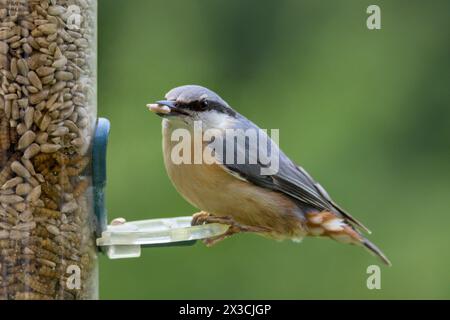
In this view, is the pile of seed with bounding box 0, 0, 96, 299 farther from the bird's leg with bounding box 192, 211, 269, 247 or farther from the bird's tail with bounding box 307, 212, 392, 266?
the bird's tail with bounding box 307, 212, 392, 266

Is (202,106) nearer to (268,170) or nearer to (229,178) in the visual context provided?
(229,178)

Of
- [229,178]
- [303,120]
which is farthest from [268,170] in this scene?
[303,120]

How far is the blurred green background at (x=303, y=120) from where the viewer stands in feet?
23.1

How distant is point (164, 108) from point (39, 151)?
641mm

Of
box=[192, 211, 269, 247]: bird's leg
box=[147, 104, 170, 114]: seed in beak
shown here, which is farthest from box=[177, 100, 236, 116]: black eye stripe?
box=[192, 211, 269, 247]: bird's leg

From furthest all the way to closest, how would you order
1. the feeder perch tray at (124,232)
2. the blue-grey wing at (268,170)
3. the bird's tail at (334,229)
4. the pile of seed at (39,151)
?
1. the bird's tail at (334,229)
2. the blue-grey wing at (268,170)
3. the feeder perch tray at (124,232)
4. the pile of seed at (39,151)

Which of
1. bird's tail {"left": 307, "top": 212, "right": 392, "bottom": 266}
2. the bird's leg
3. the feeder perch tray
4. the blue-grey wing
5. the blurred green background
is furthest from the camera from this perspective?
the blurred green background

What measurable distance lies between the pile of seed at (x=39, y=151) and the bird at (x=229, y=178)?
1.63 feet

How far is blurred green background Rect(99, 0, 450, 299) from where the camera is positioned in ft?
23.1

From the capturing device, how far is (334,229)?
16.5ft

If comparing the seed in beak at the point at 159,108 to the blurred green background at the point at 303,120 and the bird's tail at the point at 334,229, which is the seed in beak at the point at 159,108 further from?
the blurred green background at the point at 303,120

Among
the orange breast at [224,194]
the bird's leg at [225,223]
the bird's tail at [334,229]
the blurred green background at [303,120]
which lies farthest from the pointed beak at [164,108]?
the blurred green background at [303,120]

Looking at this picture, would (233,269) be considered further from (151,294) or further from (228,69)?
(228,69)
